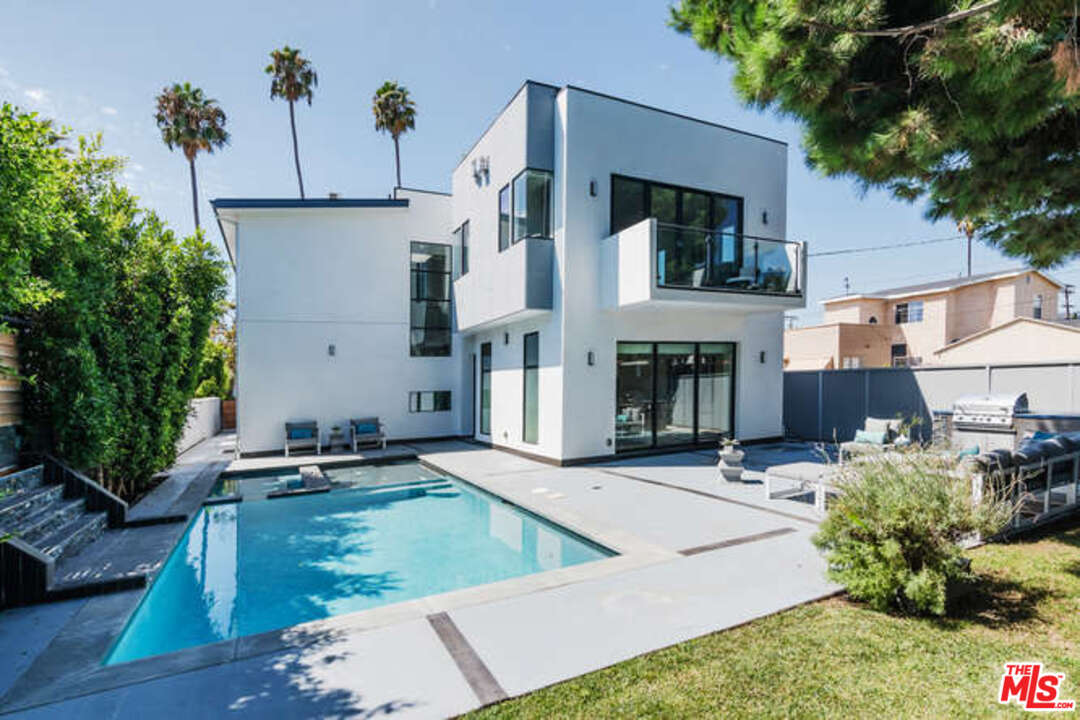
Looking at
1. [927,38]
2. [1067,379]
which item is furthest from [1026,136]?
[1067,379]

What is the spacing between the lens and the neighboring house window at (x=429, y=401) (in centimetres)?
1420

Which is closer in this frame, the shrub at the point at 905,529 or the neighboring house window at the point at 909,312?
the shrub at the point at 905,529

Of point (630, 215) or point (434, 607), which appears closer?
point (434, 607)

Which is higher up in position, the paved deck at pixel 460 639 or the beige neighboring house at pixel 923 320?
the beige neighboring house at pixel 923 320

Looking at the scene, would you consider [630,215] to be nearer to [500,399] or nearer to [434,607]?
[500,399]

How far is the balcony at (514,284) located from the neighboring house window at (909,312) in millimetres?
28488

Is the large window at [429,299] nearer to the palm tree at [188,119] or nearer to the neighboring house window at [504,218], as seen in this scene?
the neighboring house window at [504,218]

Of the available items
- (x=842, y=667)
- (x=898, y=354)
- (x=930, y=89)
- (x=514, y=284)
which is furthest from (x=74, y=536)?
(x=898, y=354)

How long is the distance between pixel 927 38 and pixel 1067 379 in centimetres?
1064

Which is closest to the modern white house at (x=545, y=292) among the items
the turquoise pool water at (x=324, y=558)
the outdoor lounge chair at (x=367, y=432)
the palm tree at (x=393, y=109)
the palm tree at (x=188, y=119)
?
the outdoor lounge chair at (x=367, y=432)

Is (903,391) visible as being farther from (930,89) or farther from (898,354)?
(898,354)

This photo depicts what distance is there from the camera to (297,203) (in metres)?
12.5

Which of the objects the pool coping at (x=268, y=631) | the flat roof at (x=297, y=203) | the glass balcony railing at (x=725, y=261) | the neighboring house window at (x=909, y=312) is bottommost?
the pool coping at (x=268, y=631)

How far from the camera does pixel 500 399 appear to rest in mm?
12602
